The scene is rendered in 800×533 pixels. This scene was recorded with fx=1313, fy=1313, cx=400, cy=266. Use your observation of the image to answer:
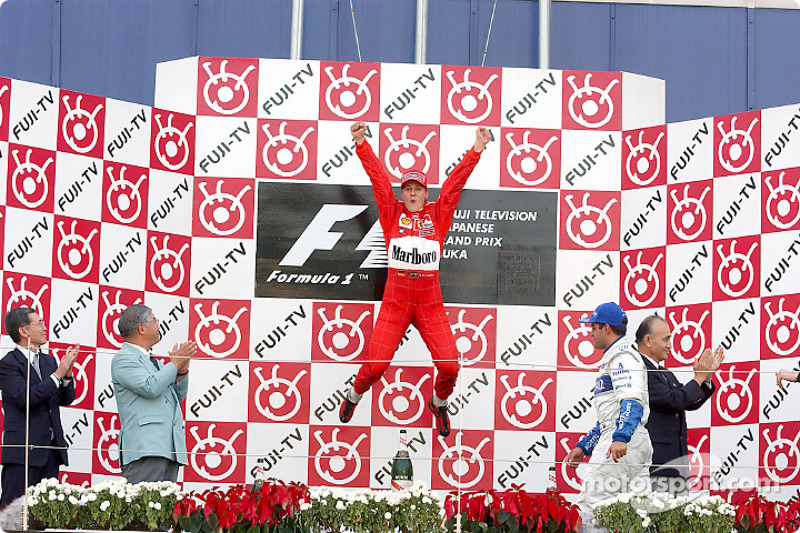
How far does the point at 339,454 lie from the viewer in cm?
900

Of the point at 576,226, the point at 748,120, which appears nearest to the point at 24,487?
the point at 576,226

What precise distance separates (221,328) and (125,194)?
1154mm

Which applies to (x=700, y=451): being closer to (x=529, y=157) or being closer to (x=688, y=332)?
(x=688, y=332)

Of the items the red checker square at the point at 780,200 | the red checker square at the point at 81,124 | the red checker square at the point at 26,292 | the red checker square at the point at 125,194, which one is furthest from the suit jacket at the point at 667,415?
the red checker square at the point at 81,124

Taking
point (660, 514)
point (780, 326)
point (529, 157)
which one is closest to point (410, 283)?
point (529, 157)

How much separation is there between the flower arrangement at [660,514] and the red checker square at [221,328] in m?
3.58

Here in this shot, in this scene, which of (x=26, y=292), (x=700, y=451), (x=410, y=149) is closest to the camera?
(x=26, y=292)

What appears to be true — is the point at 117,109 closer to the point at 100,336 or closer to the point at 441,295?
the point at 100,336

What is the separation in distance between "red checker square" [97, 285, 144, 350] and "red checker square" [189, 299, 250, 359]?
0.50 m

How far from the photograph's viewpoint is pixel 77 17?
40.4 feet

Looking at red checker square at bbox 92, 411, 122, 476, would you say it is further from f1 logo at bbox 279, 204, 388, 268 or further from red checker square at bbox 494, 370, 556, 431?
red checker square at bbox 494, 370, 556, 431

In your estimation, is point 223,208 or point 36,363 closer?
point 36,363

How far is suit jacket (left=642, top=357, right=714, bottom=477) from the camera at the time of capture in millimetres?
6891

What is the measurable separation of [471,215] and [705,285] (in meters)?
1.71
